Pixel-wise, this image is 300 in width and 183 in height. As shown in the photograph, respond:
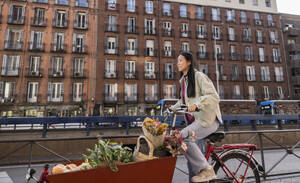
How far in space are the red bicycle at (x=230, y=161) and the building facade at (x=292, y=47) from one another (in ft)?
118

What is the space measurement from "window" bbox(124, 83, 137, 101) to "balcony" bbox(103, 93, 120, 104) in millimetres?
1312

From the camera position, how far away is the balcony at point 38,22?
73.6ft

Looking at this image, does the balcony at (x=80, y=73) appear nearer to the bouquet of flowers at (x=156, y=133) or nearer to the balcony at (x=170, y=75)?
the balcony at (x=170, y=75)

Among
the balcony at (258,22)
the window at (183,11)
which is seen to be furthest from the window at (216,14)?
the balcony at (258,22)

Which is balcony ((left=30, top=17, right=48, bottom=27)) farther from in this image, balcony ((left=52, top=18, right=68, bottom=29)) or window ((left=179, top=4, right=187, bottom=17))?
window ((left=179, top=4, right=187, bottom=17))

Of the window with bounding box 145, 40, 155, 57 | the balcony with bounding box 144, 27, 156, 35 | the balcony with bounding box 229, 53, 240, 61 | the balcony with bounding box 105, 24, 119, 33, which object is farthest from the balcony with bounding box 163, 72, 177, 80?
the balcony with bounding box 229, 53, 240, 61

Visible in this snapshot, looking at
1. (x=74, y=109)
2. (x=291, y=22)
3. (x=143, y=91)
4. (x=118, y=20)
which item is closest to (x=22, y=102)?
(x=74, y=109)

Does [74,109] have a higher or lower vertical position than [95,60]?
lower

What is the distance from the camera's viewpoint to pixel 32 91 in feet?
69.4

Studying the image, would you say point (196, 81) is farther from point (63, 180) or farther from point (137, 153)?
point (63, 180)

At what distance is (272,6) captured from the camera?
108 feet

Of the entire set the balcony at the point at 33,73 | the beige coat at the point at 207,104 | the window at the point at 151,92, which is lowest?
the beige coat at the point at 207,104

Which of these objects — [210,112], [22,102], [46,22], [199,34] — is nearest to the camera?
[210,112]

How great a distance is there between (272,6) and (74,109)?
41059mm
